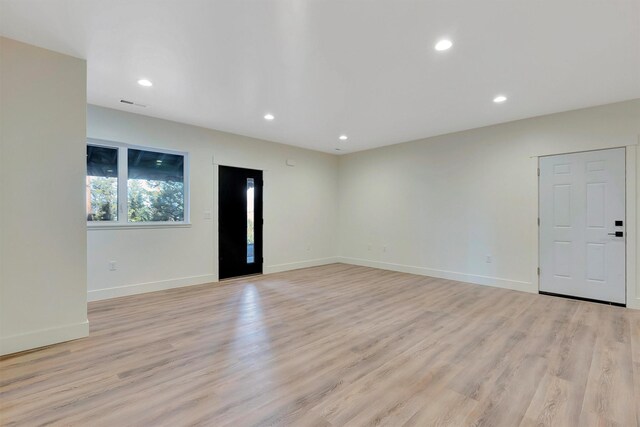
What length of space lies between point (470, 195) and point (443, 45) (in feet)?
10.8

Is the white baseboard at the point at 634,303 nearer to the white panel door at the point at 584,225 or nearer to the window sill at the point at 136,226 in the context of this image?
the white panel door at the point at 584,225

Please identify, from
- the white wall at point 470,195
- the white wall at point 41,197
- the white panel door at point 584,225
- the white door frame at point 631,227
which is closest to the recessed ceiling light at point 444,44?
the white wall at point 470,195

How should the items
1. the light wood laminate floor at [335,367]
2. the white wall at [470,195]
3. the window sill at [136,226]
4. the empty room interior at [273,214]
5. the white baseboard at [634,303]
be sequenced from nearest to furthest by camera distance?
the light wood laminate floor at [335,367] → the empty room interior at [273,214] → the white baseboard at [634,303] → the window sill at [136,226] → the white wall at [470,195]

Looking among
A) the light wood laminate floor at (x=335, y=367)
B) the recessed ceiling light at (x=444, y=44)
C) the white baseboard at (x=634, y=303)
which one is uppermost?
the recessed ceiling light at (x=444, y=44)

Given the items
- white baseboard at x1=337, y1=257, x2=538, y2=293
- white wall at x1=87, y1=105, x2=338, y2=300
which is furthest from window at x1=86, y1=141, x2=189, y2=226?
white baseboard at x1=337, y1=257, x2=538, y2=293

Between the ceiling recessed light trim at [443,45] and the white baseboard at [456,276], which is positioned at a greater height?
the ceiling recessed light trim at [443,45]

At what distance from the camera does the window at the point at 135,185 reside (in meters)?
4.12

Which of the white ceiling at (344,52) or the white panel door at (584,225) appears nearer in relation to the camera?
the white ceiling at (344,52)

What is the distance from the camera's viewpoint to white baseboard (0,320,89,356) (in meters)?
2.48

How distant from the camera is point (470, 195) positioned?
17.0 ft

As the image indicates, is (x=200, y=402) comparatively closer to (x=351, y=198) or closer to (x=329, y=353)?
(x=329, y=353)

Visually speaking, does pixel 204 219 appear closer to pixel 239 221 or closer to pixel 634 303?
pixel 239 221

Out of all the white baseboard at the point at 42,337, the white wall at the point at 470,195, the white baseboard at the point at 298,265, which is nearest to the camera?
the white baseboard at the point at 42,337

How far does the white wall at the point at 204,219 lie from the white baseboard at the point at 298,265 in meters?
0.02
